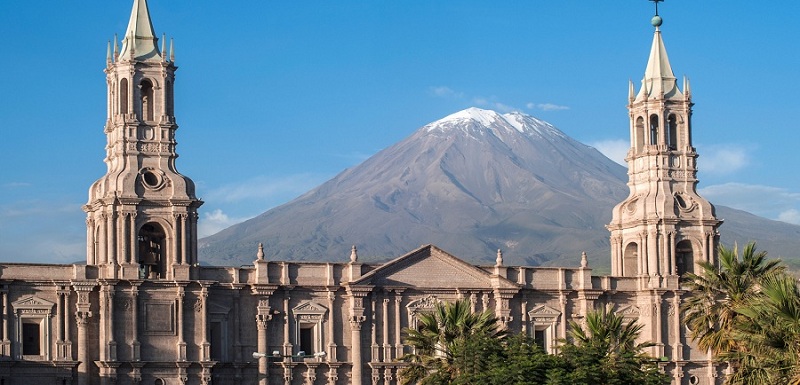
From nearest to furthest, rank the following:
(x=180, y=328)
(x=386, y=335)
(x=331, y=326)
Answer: (x=180, y=328)
(x=331, y=326)
(x=386, y=335)

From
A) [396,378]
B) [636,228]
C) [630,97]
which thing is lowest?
[396,378]

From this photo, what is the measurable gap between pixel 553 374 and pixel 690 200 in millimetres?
29435

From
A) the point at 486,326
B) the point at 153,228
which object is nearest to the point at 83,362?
the point at 153,228

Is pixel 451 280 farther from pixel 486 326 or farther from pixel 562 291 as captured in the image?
pixel 486 326

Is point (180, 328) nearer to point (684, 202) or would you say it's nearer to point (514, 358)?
point (514, 358)

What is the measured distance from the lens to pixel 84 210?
327 feet

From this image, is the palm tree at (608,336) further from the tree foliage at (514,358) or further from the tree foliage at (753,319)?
the tree foliage at (753,319)

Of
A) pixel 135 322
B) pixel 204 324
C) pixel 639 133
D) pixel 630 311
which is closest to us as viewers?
pixel 135 322

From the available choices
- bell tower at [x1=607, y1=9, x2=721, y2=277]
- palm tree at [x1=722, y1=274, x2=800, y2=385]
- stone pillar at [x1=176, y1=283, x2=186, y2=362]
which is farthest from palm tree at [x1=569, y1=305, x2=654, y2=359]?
stone pillar at [x1=176, y1=283, x2=186, y2=362]

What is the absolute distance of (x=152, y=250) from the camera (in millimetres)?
100438

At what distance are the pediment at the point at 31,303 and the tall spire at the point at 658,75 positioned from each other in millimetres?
37482

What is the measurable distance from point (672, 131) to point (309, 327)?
25.7 m

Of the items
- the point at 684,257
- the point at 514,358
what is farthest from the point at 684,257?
the point at 514,358

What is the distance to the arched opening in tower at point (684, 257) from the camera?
363 ft
